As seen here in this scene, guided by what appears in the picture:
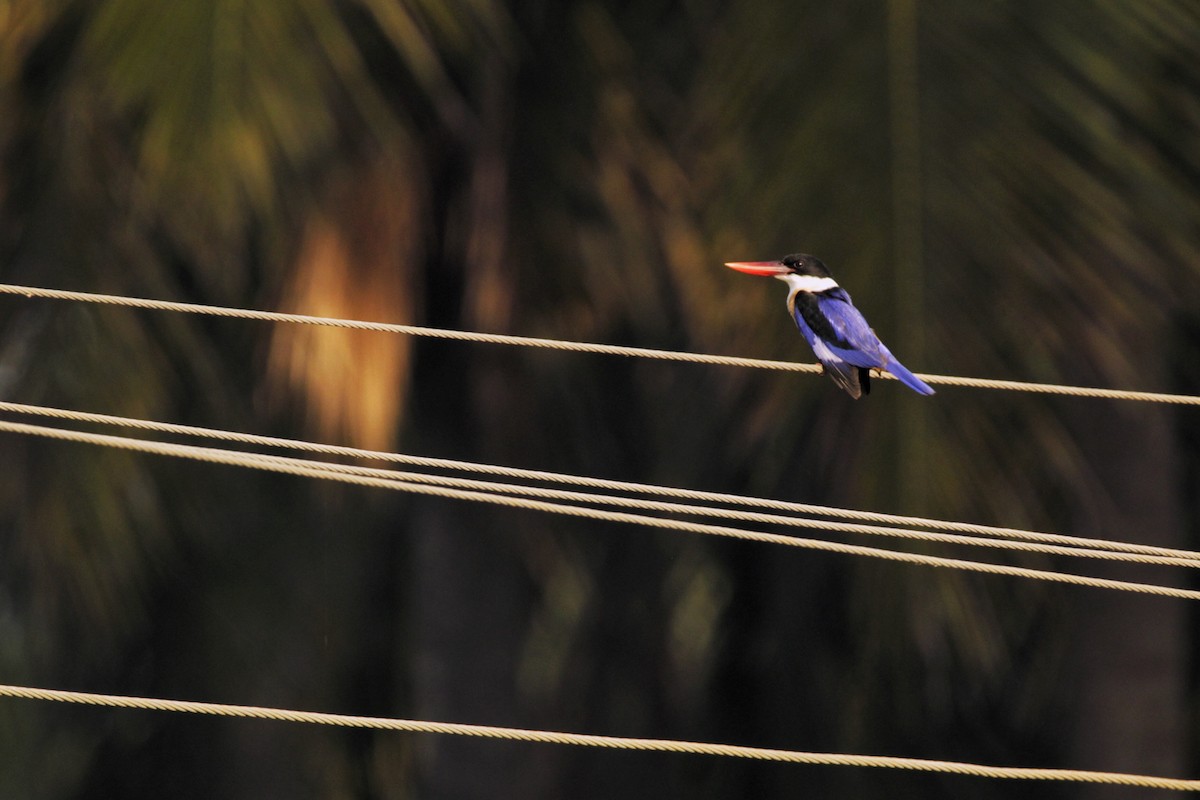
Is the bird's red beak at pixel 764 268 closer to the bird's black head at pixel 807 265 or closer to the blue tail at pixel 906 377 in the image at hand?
the bird's black head at pixel 807 265

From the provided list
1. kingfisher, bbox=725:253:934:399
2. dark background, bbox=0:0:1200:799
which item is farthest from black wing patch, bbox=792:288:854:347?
dark background, bbox=0:0:1200:799

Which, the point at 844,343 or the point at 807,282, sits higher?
the point at 807,282

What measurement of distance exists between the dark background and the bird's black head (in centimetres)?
9

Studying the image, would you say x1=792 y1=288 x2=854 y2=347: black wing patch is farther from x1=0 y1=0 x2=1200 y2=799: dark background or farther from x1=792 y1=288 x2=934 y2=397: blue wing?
x1=0 y1=0 x2=1200 y2=799: dark background

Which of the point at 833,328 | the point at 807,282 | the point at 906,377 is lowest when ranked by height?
the point at 906,377

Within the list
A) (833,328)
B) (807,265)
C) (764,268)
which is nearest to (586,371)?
(764,268)

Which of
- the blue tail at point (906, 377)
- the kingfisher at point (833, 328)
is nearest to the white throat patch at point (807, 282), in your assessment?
the kingfisher at point (833, 328)

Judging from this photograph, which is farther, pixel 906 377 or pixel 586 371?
pixel 586 371

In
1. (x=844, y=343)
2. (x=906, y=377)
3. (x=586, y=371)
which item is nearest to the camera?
(x=906, y=377)

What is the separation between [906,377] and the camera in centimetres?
296

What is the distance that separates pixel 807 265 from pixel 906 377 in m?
0.42

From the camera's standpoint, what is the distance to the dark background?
3363 millimetres

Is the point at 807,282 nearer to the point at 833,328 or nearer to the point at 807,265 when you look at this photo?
the point at 807,265

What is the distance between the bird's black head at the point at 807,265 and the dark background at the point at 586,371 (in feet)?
0.29
